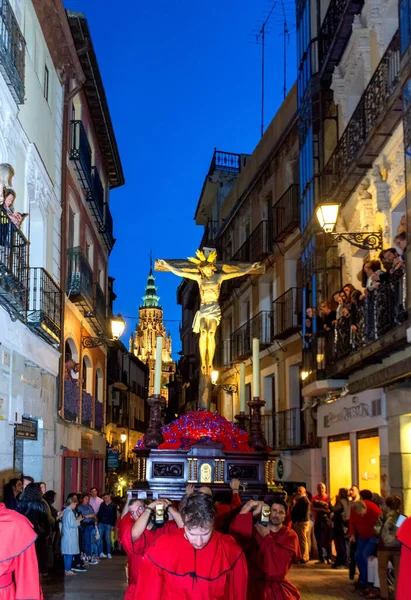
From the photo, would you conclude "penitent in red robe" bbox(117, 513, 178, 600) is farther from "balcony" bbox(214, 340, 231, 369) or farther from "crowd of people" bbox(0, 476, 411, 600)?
"balcony" bbox(214, 340, 231, 369)

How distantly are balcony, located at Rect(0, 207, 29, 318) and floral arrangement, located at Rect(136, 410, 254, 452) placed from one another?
9.80 ft

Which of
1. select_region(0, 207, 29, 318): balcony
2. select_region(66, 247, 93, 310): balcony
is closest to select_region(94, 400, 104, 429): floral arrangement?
select_region(66, 247, 93, 310): balcony

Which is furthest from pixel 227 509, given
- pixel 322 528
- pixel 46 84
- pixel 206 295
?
pixel 46 84

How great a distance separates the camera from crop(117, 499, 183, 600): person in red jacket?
616 centimetres

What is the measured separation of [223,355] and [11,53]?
19.1 metres

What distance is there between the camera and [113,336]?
845 inches

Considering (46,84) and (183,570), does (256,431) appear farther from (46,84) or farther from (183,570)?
(46,84)

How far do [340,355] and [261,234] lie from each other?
31.3 feet

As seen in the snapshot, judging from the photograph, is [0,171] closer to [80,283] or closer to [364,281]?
[364,281]

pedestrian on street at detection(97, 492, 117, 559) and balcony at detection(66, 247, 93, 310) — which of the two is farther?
balcony at detection(66, 247, 93, 310)

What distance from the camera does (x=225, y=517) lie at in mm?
8555

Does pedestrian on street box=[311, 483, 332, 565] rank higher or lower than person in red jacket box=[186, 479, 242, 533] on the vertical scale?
lower

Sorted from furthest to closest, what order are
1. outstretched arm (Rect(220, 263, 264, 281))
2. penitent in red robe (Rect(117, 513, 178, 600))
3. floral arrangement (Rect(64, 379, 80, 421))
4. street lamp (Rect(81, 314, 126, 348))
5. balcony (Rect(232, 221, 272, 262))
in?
balcony (Rect(232, 221, 272, 262)) < street lamp (Rect(81, 314, 126, 348)) < floral arrangement (Rect(64, 379, 80, 421)) < outstretched arm (Rect(220, 263, 264, 281)) < penitent in red robe (Rect(117, 513, 178, 600))

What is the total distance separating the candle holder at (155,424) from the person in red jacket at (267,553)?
257 cm
